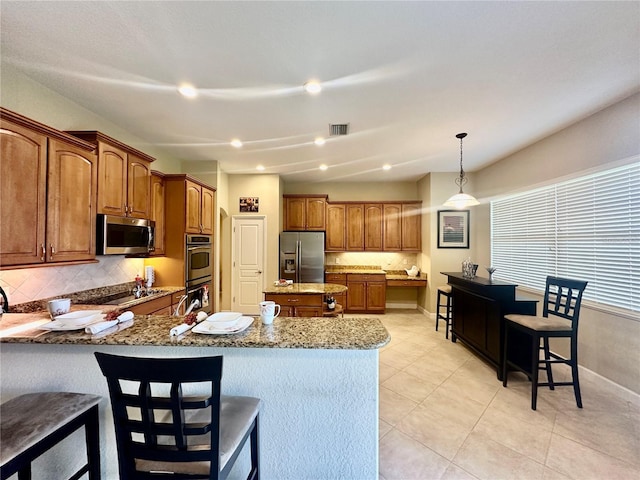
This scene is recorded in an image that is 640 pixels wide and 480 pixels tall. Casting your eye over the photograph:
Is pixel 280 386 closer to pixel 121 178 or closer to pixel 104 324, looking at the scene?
pixel 104 324

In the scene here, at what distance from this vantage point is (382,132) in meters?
3.24

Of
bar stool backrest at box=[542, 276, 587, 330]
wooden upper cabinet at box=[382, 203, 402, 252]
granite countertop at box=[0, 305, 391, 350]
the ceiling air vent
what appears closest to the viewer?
granite countertop at box=[0, 305, 391, 350]

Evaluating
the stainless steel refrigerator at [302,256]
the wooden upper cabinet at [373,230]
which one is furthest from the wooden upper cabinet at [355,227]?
the stainless steel refrigerator at [302,256]

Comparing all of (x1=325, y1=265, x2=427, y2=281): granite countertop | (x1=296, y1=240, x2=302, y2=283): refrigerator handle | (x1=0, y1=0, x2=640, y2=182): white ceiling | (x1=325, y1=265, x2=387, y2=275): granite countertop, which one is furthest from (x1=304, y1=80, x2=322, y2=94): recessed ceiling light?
(x1=325, y1=265, x2=387, y2=275): granite countertop

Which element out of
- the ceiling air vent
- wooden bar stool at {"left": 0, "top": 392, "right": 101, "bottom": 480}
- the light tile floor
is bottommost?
the light tile floor

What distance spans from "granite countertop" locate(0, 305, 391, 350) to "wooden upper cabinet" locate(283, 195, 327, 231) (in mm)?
4165

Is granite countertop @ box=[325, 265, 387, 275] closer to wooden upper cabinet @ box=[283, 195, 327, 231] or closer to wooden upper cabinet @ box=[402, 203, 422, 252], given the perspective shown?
wooden upper cabinet @ box=[402, 203, 422, 252]

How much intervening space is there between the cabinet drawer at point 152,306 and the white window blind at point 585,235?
4.72 m

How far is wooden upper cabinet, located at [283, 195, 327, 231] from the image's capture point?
5.62m

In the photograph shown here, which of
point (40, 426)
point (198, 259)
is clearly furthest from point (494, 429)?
point (198, 259)

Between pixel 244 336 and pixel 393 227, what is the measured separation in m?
4.93

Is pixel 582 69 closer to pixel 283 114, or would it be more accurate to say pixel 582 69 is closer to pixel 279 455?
pixel 283 114

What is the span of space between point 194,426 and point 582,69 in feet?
11.3

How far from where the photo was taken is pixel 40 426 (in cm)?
108
